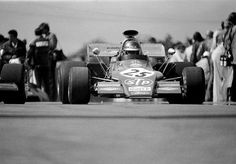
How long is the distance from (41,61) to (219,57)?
4368 mm

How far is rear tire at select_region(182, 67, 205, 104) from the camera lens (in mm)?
9992

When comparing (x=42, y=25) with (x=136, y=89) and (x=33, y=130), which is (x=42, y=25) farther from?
(x=33, y=130)

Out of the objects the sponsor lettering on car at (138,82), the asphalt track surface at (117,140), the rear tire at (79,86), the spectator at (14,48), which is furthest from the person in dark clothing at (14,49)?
the asphalt track surface at (117,140)

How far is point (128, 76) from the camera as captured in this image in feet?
33.1

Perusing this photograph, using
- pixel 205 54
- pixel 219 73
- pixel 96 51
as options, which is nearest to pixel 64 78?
pixel 96 51

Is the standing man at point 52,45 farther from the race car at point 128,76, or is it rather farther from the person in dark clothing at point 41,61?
the race car at point 128,76

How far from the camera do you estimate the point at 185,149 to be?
13.8ft

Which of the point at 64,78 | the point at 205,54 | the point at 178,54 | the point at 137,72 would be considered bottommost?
the point at 178,54

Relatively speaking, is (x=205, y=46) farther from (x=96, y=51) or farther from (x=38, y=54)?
(x=96, y=51)

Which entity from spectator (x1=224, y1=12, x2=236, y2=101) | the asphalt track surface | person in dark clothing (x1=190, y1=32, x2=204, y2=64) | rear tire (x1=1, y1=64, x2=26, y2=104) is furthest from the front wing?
person in dark clothing (x1=190, y1=32, x2=204, y2=64)

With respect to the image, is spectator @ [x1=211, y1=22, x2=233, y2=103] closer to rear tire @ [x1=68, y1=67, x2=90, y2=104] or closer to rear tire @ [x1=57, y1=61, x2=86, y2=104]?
rear tire @ [x1=57, y1=61, x2=86, y2=104]

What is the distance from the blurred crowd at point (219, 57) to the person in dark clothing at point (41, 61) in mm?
3190

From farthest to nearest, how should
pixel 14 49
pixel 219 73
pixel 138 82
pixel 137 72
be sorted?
pixel 14 49
pixel 219 73
pixel 137 72
pixel 138 82

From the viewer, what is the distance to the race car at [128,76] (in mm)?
9539
